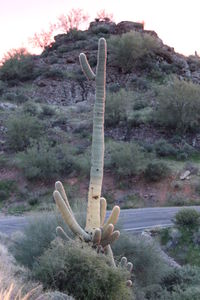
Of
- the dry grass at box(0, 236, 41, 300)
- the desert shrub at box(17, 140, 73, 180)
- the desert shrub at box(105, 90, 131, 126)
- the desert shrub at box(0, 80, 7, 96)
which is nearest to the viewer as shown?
the dry grass at box(0, 236, 41, 300)

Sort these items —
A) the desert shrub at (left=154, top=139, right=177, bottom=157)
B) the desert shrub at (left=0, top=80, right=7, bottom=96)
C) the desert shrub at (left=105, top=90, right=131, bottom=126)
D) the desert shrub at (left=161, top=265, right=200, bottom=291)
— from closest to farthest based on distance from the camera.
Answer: the desert shrub at (left=161, top=265, right=200, bottom=291), the desert shrub at (left=154, top=139, right=177, bottom=157), the desert shrub at (left=105, top=90, right=131, bottom=126), the desert shrub at (left=0, top=80, right=7, bottom=96)

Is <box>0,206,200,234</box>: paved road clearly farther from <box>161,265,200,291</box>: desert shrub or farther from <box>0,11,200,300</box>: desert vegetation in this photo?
<box>161,265,200,291</box>: desert shrub

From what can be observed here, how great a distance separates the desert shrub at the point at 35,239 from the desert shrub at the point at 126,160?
17.7 meters

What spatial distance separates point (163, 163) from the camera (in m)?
31.9

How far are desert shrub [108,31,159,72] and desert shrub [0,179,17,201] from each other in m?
32.4

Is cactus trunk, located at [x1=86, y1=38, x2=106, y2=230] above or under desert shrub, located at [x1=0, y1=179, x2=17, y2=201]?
above

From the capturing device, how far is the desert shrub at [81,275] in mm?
8164

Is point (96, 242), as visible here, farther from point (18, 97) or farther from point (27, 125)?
point (18, 97)

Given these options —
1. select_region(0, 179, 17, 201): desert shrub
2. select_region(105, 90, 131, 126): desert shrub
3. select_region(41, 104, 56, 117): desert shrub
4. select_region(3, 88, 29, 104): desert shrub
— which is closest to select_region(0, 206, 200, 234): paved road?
select_region(0, 179, 17, 201): desert shrub

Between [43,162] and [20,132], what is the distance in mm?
6795

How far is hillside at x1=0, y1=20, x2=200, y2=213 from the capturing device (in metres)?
30.7

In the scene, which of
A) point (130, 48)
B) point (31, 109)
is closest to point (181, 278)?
point (31, 109)

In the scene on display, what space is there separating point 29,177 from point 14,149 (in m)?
→ 6.47

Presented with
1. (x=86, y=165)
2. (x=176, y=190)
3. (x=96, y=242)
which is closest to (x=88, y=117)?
(x=86, y=165)
